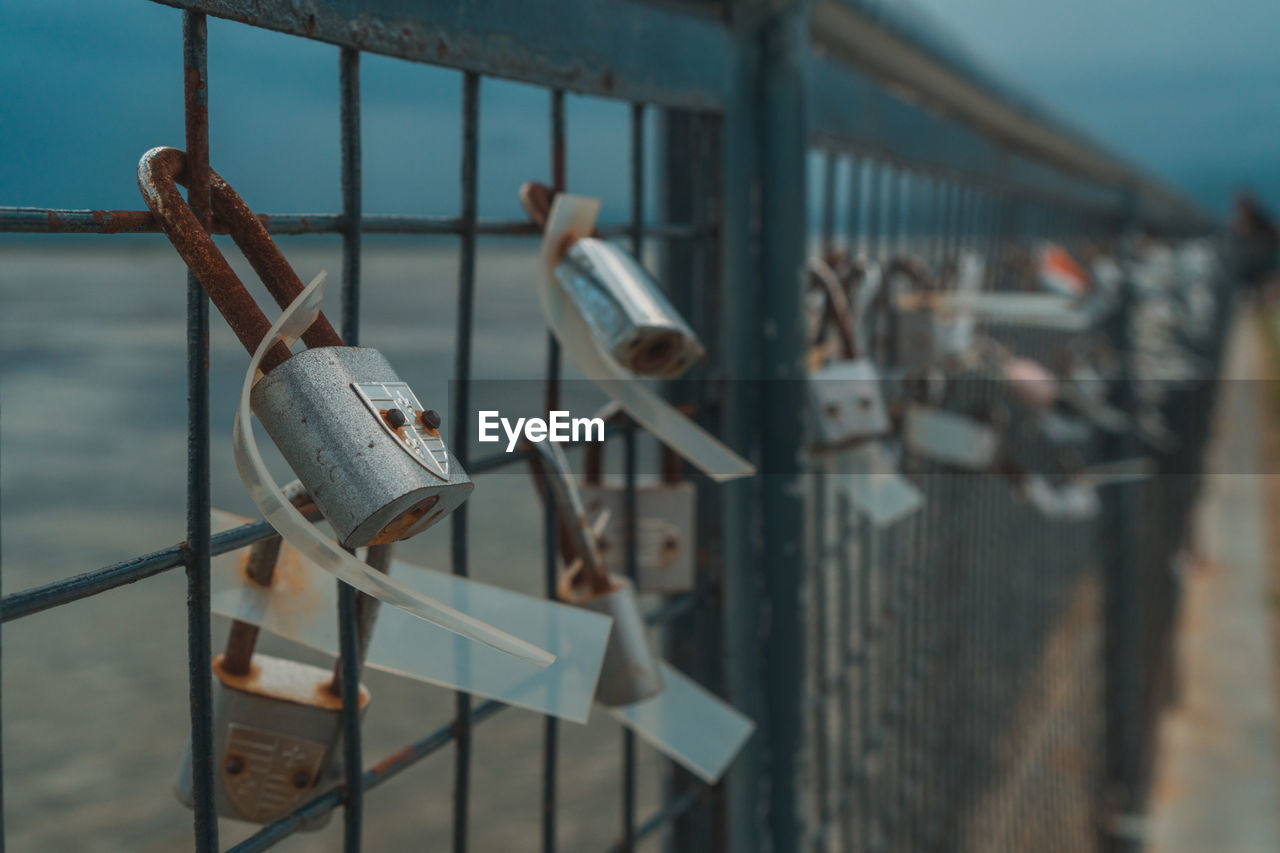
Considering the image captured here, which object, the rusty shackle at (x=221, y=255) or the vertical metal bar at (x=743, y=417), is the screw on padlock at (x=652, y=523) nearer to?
the vertical metal bar at (x=743, y=417)

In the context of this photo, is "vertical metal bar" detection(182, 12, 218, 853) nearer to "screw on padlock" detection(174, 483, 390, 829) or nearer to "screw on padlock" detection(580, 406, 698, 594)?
"screw on padlock" detection(174, 483, 390, 829)

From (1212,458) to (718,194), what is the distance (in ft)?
23.4

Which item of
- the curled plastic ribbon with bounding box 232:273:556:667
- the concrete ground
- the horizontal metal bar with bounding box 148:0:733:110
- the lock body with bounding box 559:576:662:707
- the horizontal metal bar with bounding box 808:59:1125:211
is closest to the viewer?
the curled plastic ribbon with bounding box 232:273:556:667

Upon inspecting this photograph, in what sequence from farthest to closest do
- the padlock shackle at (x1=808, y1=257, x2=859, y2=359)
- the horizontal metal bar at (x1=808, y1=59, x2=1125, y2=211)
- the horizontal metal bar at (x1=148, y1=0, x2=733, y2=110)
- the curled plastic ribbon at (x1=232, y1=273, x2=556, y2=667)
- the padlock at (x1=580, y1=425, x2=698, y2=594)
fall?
the horizontal metal bar at (x1=808, y1=59, x2=1125, y2=211)
the padlock shackle at (x1=808, y1=257, x2=859, y2=359)
the padlock at (x1=580, y1=425, x2=698, y2=594)
the horizontal metal bar at (x1=148, y1=0, x2=733, y2=110)
the curled plastic ribbon at (x1=232, y1=273, x2=556, y2=667)

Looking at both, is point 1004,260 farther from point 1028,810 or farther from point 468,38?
point 468,38

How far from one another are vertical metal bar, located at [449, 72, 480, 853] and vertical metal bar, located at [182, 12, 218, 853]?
0.37ft

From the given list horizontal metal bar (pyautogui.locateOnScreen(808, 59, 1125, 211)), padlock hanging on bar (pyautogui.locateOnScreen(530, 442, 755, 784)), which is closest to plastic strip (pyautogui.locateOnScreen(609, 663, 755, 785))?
padlock hanging on bar (pyautogui.locateOnScreen(530, 442, 755, 784))

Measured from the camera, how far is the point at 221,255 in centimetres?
31

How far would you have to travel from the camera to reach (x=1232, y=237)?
11180 millimetres

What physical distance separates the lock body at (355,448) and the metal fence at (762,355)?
83mm

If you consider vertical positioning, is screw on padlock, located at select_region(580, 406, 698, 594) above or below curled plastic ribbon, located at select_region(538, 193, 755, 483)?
below

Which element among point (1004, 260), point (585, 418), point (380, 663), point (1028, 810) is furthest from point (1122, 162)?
point (380, 663)

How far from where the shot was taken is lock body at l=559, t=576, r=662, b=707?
19.6 inches

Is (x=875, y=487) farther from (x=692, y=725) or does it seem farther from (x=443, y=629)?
(x=443, y=629)
